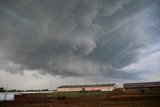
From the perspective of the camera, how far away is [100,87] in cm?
15800

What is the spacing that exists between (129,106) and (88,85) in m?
147

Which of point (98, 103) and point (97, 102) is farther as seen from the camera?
point (98, 103)

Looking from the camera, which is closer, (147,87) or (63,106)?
(63,106)

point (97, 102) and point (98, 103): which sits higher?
point (97, 102)

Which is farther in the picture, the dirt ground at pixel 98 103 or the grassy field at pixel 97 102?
the grassy field at pixel 97 102

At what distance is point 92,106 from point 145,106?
21.1 ft

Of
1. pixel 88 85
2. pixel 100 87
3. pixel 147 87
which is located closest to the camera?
pixel 147 87

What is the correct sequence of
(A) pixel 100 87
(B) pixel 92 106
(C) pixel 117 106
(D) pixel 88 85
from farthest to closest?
(D) pixel 88 85
(A) pixel 100 87
(B) pixel 92 106
(C) pixel 117 106

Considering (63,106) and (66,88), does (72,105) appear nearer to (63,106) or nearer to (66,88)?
(63,106)

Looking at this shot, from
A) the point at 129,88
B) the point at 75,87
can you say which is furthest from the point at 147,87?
the point at 75,87

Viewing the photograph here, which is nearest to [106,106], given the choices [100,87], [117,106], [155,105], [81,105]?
[117,106]

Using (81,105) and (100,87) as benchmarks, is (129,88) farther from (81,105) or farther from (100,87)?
(81,105)

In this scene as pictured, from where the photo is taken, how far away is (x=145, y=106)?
952 inches

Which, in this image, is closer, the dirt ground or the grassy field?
the dirt ground
